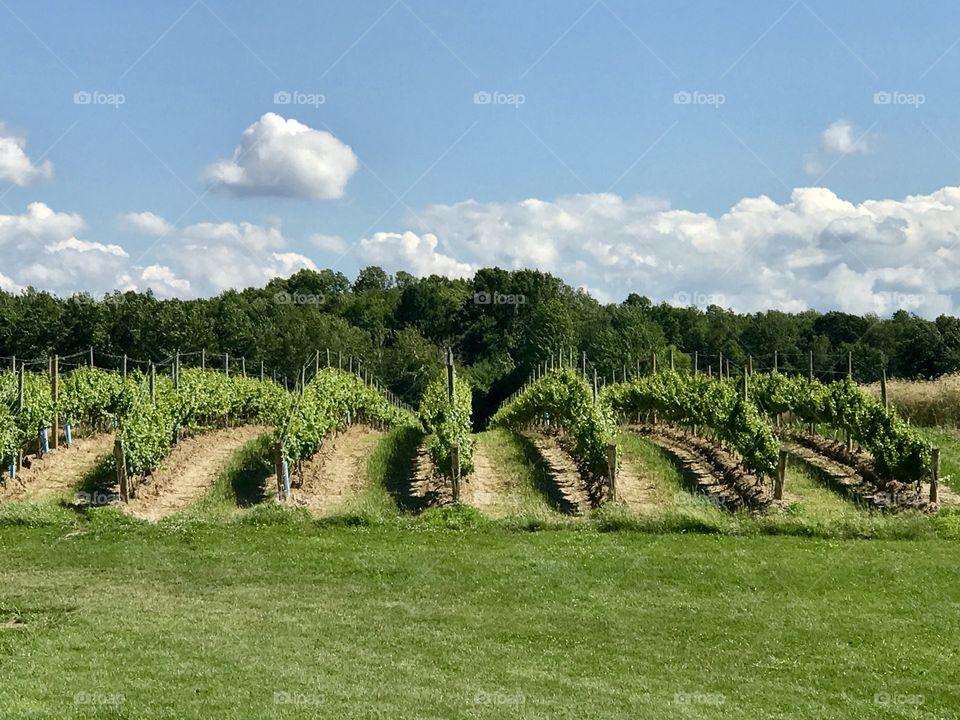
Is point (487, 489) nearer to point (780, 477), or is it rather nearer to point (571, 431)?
point (571, 431)

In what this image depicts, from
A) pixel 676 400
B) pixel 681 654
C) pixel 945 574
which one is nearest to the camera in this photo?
pixel 681 654

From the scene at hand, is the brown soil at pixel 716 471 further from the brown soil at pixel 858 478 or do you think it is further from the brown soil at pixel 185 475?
the brown soil at pixel 185 475

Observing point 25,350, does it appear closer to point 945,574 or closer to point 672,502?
point 672,502

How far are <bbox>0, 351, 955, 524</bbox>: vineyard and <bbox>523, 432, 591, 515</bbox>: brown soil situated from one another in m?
0.06

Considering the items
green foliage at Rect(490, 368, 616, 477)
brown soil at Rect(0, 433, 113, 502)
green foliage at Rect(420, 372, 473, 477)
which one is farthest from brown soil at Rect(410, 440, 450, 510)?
brown soil at Rect(0, 433, 113, 502)

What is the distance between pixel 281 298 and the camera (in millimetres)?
76000

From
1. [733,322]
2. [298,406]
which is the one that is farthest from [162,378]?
[733,322]

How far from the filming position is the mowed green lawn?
770cm

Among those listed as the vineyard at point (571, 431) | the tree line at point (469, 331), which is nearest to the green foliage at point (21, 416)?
the vineyard at point (571, 431)

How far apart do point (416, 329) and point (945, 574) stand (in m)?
73.4
